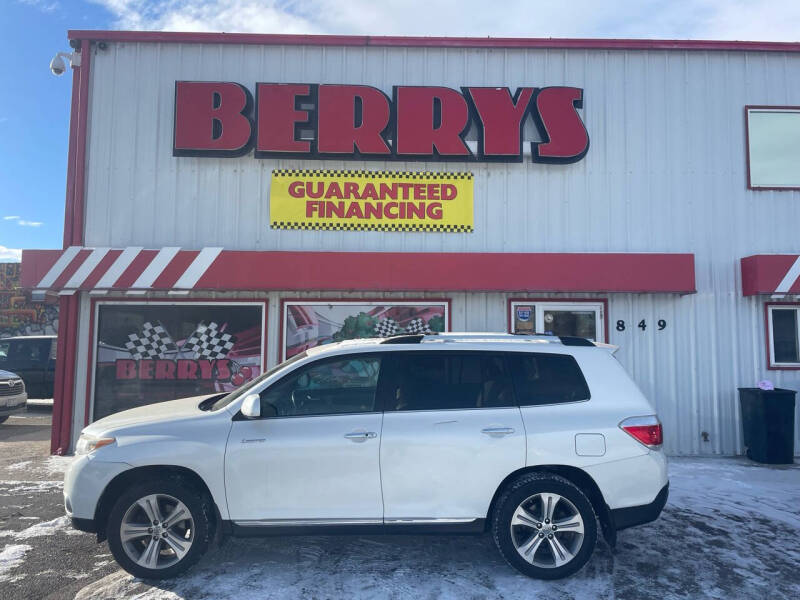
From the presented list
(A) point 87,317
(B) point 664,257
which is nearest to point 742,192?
(B) point 664,257

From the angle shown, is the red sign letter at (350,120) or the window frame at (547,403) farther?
the red sign letter at (350,120)

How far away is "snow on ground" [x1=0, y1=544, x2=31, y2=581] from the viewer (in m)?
4.37

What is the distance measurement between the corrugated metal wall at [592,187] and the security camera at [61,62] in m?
0.30

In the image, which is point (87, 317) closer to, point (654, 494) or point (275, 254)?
point (275, 254)

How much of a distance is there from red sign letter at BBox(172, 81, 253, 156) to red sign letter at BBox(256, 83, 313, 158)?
0.22 m

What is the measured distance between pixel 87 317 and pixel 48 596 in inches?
222

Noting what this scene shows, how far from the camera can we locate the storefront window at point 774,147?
9250 mm

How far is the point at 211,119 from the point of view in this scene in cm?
898

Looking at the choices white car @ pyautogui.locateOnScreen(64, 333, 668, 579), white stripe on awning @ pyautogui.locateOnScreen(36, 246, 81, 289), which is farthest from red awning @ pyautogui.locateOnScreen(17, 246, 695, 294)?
white car @ pyautogui.locateOnScreen(64, 333, 668, 579)

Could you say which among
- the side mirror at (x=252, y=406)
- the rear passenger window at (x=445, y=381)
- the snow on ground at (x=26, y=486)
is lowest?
the snow on ground at (x=26, y=486)

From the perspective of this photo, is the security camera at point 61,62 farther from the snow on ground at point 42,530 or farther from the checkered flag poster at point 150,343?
the snow on ground at point 42,530

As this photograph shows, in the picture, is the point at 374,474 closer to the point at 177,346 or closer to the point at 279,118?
the point at 177,346

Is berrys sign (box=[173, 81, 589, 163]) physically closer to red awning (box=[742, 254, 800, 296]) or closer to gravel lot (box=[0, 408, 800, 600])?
red awning (box=[742, 254, 800, 296])

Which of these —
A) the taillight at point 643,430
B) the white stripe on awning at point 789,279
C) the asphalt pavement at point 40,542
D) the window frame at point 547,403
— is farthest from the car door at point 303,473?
the white stripe on awning at point 789,279
